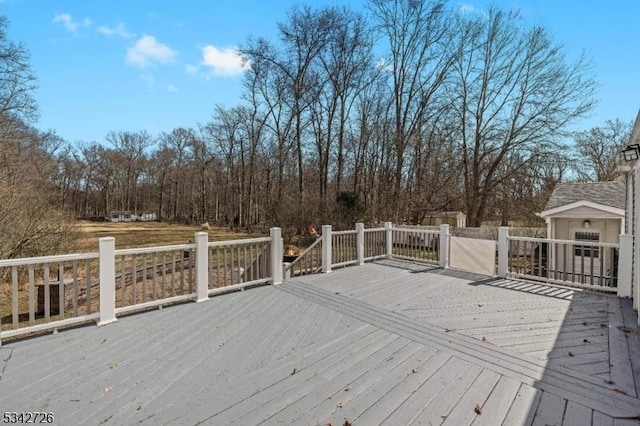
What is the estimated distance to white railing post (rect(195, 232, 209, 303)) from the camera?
500cm

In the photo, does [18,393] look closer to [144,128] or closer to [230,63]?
[230,63]

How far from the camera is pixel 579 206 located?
9.14 m

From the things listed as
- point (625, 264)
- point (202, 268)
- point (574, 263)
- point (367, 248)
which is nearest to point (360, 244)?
point (367, 248)

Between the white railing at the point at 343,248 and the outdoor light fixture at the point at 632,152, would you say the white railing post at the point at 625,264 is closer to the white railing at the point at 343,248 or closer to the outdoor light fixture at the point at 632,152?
the outdoor light fixture at the point at 632,152

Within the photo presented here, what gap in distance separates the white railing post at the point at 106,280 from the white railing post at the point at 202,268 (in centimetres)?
113

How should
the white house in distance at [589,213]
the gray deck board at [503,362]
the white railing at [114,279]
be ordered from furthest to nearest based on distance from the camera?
1. the white house in distance at [589,213]
2. the white railing at [114,279]
3. the gray deck board at [503,362]

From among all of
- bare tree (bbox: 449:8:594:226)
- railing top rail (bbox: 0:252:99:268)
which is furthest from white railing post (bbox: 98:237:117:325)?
bare tree (bbox: 449:8:594:226)

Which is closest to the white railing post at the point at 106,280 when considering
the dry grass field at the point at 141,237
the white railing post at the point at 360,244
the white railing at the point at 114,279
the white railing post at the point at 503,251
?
the white railing at the point at 114,279

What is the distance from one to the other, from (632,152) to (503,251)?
2.59 m

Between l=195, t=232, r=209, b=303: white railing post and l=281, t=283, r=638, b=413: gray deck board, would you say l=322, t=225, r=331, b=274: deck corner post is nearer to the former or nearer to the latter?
l=281, t=283, r=638, b=413: gray deck board

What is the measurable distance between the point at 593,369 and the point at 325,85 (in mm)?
18664

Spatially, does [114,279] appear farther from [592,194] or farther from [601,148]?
[601,148]

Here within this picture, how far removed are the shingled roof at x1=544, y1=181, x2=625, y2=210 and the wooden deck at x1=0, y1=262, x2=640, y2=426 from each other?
5.47m

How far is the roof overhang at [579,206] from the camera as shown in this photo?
8.55m
